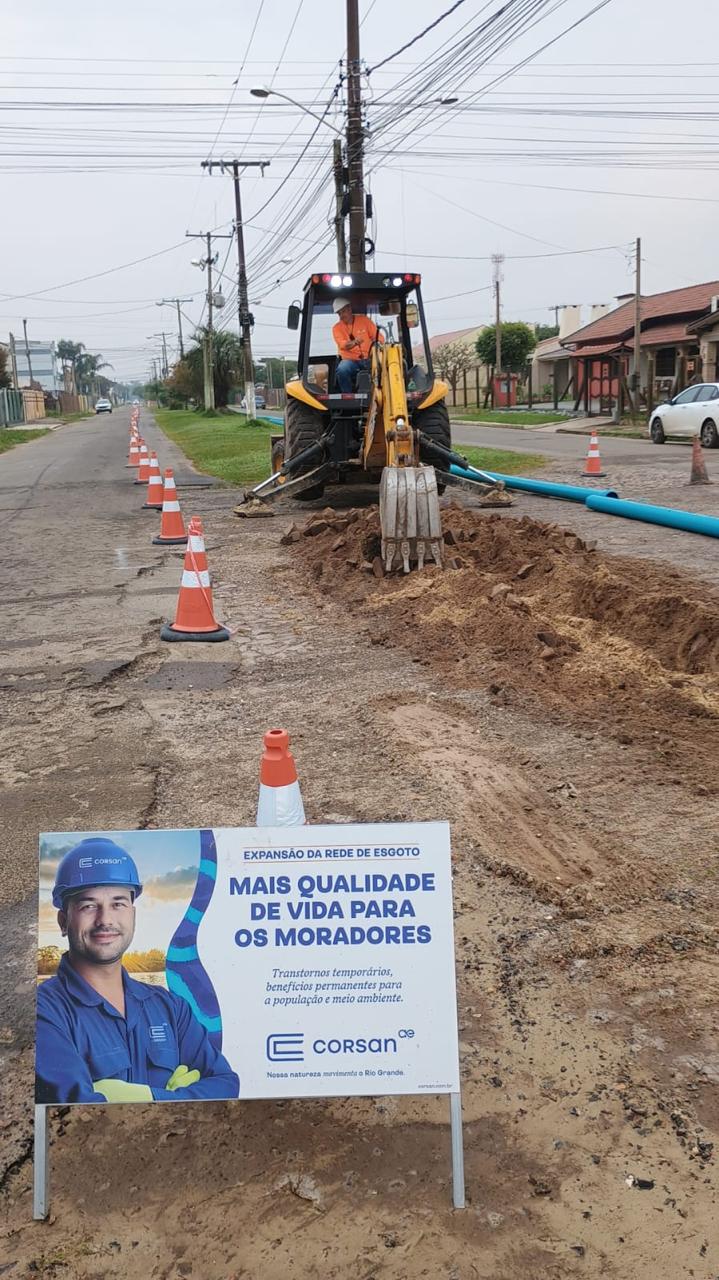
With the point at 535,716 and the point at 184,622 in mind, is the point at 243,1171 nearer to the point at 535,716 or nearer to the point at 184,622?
the point at 535,716

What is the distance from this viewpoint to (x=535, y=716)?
16.9ft

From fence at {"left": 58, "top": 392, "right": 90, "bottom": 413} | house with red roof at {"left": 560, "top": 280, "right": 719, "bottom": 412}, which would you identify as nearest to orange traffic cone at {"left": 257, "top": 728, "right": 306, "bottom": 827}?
house with red roof at {"left": 560, "top": 280, "right": 719, "bottom": 412}

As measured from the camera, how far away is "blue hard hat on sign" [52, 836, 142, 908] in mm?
2340

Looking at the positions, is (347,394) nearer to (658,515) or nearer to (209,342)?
(658,515)

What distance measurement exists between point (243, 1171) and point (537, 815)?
1996mm

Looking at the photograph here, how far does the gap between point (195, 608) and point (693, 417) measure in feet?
58.9

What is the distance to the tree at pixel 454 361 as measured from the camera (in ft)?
197

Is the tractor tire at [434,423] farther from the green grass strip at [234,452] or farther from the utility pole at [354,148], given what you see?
the utility pole at [354,148]

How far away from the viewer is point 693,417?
72.7 feet

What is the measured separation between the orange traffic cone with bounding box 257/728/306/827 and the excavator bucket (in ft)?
16.8

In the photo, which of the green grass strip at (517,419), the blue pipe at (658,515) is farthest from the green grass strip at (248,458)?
the green grass strip at (517,419)

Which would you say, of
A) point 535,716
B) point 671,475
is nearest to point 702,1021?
point 535,716

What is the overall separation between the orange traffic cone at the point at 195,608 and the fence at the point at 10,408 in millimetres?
52474

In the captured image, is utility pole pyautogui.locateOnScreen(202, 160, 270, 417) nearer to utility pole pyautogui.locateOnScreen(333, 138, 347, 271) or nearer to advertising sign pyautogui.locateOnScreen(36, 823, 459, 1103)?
utility pole pyautogui.locateOnScreen(333, 138, 347, 271)
